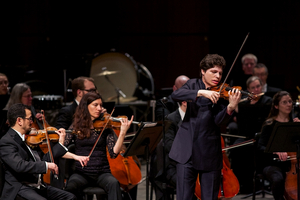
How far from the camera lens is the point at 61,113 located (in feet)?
15.3

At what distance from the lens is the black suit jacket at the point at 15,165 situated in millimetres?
3414

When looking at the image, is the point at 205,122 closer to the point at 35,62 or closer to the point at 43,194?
the point at 43,194

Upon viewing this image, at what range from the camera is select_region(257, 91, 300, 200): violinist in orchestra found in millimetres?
4242

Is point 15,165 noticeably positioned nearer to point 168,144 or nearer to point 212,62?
point 168,144

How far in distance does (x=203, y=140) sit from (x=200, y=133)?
0.17 ft

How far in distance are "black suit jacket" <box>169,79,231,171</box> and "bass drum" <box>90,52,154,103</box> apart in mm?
3803

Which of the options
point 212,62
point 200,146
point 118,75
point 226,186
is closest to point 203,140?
point 200,146

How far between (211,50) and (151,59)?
1.05m

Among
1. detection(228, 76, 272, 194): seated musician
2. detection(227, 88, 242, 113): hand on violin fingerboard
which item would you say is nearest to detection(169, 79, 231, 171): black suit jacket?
detection(227, 88, 242, 113): hand on violin fingerboard

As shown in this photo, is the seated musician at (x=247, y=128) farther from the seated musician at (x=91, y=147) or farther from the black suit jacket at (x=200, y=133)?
the black suit jacket at (x=200, y=133)

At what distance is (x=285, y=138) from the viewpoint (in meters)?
3.75

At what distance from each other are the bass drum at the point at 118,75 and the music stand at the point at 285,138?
3.37 m

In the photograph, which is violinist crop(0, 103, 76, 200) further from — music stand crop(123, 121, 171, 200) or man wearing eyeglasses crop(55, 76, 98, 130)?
man wearing eyeglasses crop(55, 76, 98, 130)

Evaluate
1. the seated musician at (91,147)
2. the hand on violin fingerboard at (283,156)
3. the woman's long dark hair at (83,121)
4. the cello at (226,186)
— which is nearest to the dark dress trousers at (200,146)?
the cello at (226,186)
